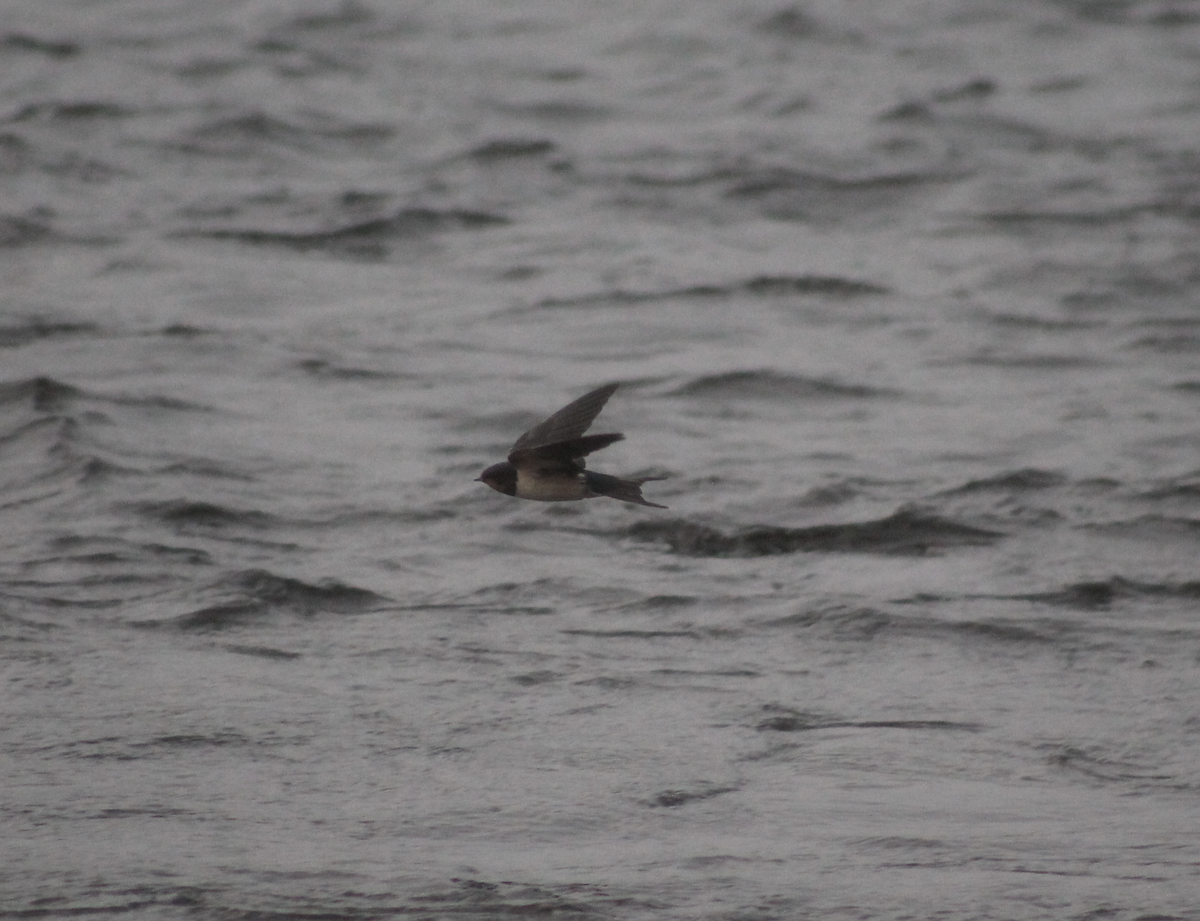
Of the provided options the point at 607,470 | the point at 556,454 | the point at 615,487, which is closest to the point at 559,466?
the point at 556,454

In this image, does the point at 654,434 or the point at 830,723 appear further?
the point at 654,434

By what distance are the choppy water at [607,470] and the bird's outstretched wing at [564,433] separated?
805 millimetres

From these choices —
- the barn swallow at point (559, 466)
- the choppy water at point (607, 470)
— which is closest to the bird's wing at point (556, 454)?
the barn swallow at point (559, 466)

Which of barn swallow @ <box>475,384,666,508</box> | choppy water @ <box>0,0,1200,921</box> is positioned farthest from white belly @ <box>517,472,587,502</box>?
choppy water @ <box>0,0,1200,921</box>

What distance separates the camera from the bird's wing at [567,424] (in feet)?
18.7

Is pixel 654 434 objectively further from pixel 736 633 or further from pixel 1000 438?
pixel 736 633

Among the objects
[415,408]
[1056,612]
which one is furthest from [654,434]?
[1056,612]

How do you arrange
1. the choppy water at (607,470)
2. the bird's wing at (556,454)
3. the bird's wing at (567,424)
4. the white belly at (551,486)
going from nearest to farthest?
the choppy water at (607,470) → the bird's wing at (556,454) → the bird's wing at (567,424) → the white belly at (551,486)

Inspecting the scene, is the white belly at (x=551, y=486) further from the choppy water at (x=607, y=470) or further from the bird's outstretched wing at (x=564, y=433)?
the choppy water at (x=607, y=470)

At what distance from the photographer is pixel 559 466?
18.9 ft

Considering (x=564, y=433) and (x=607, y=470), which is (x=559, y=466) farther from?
(x=607, y=470)

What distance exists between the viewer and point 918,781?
5656 millimetres

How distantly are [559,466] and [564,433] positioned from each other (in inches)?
3.6

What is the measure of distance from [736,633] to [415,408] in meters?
2.98
